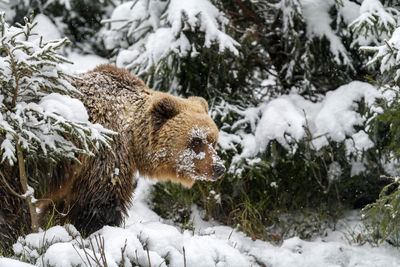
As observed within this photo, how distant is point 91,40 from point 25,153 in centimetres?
588

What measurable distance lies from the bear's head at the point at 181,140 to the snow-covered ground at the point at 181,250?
0.65 m

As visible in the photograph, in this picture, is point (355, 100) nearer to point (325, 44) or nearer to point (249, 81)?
point (325, 44)

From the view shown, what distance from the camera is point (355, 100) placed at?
5758mm

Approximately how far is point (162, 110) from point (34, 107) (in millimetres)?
1521

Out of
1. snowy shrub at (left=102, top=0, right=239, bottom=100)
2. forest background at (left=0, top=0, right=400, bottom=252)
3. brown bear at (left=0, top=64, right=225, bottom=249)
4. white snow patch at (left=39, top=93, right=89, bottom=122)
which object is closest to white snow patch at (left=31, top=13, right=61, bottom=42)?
forest background at (left=0, top=0, right=400, bottom=252)

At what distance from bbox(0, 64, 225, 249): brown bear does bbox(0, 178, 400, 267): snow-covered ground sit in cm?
35

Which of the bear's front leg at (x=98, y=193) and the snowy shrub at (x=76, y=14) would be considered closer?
the bear's front leg at (x=98, y=193)

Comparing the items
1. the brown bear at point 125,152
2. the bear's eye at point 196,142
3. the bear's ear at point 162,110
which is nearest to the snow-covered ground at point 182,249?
the brown bear at point 125,152

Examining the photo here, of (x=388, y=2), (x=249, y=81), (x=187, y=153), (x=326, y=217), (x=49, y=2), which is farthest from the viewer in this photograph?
(x=49, y=2)

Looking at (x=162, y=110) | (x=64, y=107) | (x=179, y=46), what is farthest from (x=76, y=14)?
(x=64, y=107)

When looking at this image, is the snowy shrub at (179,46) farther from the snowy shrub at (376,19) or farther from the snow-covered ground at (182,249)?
the snowy shrub at (376,19)

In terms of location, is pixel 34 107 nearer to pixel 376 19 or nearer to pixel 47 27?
pixel 376 19

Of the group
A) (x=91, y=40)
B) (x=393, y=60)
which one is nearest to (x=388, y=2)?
(x=393, y=60)

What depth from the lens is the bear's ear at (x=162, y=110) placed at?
14.8 feet
